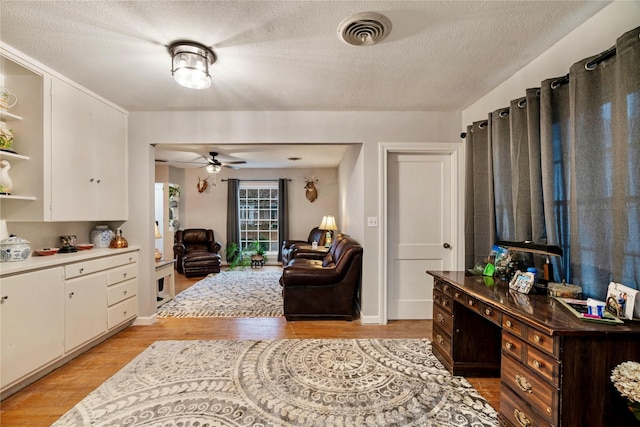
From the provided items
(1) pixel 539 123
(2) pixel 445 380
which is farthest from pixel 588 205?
(2) pixel 445 380

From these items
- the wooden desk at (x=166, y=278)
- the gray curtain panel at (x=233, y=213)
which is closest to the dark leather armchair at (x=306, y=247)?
the gray curtain panel at (x=233, y=213)

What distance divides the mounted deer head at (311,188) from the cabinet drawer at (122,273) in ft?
14.3

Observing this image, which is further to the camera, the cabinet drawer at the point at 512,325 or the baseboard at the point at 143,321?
the baseboard at the point at 143,321

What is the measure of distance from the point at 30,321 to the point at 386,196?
3315 millimetres

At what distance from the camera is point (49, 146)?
2.30 meters

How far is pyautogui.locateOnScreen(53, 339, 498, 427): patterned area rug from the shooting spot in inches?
66.3

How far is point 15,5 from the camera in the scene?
156 cm

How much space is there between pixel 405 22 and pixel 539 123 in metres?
1.20

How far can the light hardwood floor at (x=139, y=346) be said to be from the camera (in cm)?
180

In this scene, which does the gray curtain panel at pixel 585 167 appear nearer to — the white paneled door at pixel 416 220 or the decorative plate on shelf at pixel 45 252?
the white paneled door at pixel 416 220

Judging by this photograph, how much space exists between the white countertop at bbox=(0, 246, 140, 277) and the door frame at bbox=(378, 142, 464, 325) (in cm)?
293

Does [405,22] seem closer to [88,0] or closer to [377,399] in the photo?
[88,0]

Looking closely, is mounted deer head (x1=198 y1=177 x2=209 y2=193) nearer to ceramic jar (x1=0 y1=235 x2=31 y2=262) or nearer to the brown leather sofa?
the brown leather sofa

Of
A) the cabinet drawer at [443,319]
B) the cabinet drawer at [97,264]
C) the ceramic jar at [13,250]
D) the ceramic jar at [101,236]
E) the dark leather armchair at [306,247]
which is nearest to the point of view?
the ceramic jar at [13,250]
